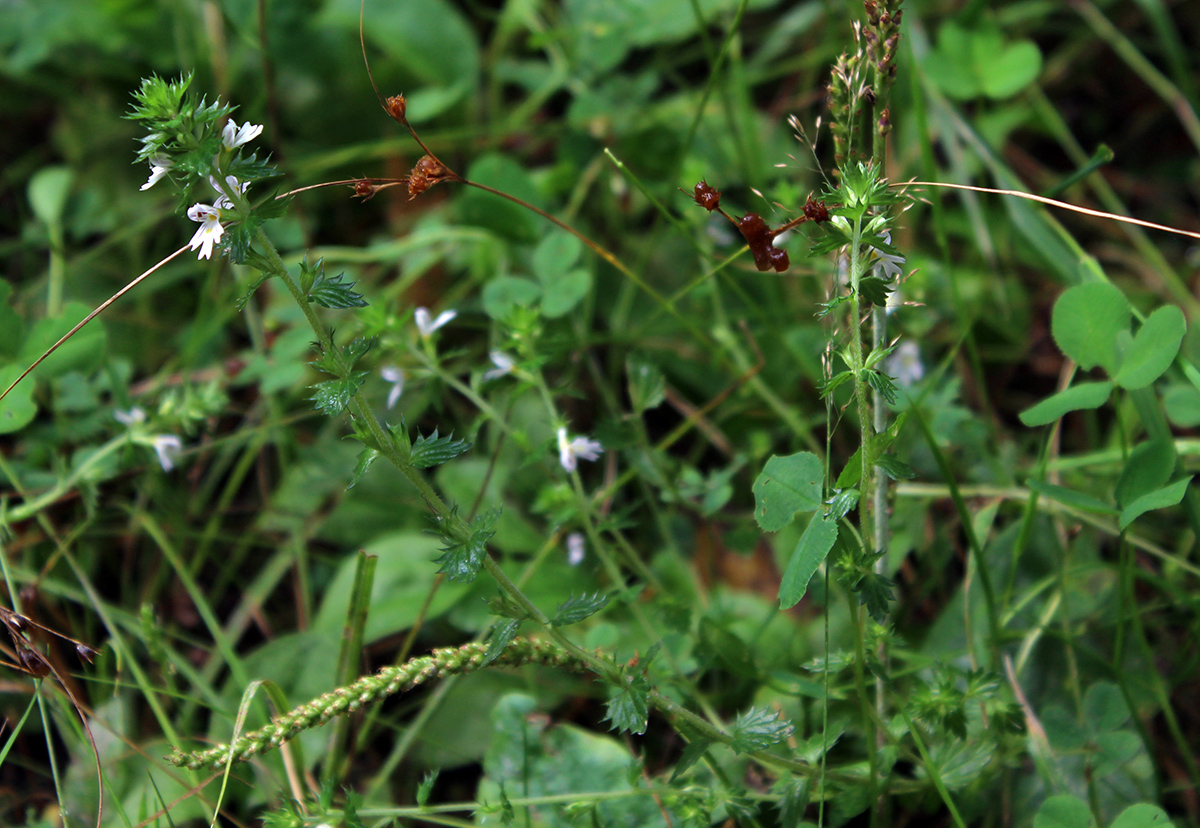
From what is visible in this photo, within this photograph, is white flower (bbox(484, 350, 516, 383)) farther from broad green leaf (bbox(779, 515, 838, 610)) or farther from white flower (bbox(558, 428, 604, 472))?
broad green leaf (bbox(779, 515, 838, 610))

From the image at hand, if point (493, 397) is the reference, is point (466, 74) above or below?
above

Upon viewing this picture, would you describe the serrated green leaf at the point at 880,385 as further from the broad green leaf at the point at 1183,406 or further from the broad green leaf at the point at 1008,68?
the broad green leaf at the point at 1008,68

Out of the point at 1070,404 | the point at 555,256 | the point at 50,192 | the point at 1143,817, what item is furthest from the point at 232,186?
the point at 50,192

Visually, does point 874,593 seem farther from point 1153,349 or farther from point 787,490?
point 1153,349

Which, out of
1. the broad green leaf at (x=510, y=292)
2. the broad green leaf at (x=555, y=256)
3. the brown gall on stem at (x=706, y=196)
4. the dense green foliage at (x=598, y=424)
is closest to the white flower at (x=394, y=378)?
the dense green foliage at (x=598, y=424)

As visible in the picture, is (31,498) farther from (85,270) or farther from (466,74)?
(466,74)

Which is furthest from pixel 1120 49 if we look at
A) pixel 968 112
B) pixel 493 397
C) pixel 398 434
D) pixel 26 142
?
pixel 26 142
